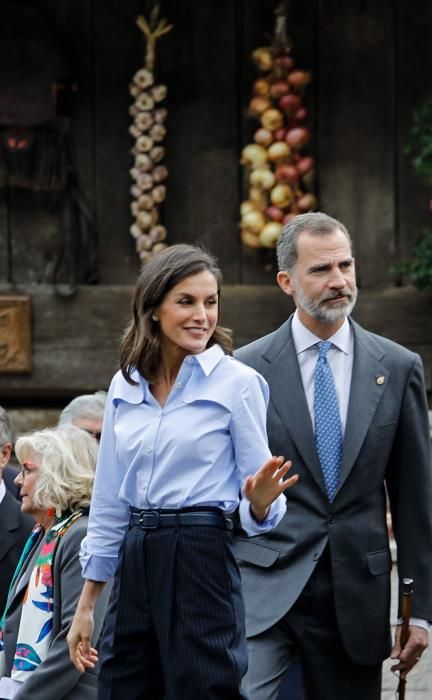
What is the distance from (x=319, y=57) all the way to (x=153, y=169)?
87 centimetres

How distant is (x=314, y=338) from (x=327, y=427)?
268 mm

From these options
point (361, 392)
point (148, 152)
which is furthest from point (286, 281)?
point (148, 152)

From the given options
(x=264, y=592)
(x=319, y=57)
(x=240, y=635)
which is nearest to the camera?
(x=240, y=635)

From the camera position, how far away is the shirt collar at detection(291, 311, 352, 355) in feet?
14.1

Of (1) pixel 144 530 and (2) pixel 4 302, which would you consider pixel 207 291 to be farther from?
(2) pixel 4 302

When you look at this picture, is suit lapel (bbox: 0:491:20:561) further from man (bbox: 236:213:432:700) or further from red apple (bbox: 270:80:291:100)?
red apple (bbox: 270:80:291:100)

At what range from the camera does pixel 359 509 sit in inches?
163

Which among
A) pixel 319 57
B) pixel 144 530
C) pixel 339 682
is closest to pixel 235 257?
pixel 319 57

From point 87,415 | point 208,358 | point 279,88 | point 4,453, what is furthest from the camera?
point 279,88

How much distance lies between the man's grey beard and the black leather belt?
35.4 inches

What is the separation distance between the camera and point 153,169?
6688mm

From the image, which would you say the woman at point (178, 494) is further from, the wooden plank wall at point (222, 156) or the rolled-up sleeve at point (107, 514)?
the wooden plank wall at point (222, 156)

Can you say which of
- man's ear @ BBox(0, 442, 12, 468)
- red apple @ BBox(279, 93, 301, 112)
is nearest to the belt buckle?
man's ear @ BBox(0, 442, 12, 468)

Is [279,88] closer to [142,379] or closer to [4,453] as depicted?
[4,453]
